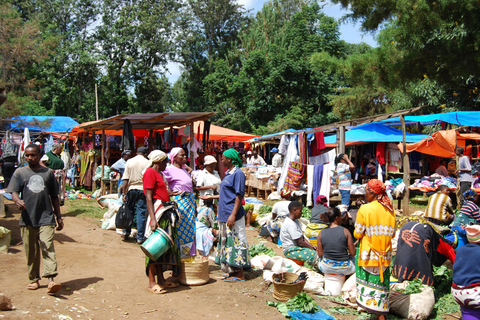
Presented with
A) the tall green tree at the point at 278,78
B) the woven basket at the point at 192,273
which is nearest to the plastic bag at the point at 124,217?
the woven basket at the point at 192,273

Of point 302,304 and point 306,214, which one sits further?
point 306,214

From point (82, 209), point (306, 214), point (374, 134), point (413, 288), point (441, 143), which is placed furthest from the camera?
point (374, 134)

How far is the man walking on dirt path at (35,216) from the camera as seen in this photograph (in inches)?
179

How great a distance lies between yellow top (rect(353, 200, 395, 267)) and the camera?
4.47 metres

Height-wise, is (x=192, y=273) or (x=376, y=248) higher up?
(x=376, y=248)

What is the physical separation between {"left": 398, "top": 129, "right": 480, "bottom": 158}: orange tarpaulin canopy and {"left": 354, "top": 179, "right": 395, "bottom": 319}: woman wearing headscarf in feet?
24.6

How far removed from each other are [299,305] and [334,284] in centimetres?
105

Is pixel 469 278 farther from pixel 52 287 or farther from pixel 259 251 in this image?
pixel 52 287

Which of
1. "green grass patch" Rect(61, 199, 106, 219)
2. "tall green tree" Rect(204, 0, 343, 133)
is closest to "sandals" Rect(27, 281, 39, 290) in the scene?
"green grass patch" Rect(61, 199, 106, 219)

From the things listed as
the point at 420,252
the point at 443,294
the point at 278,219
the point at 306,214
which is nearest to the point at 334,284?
the point at 420,252

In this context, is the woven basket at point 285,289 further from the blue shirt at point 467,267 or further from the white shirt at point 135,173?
the white shirt at point 135,173

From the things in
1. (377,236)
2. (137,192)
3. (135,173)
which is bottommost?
(377,236)

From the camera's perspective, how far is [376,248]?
4477 mm

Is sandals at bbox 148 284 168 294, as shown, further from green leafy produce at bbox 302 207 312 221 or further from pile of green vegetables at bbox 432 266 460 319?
green leafy produce at bbox 302 207 312 221
